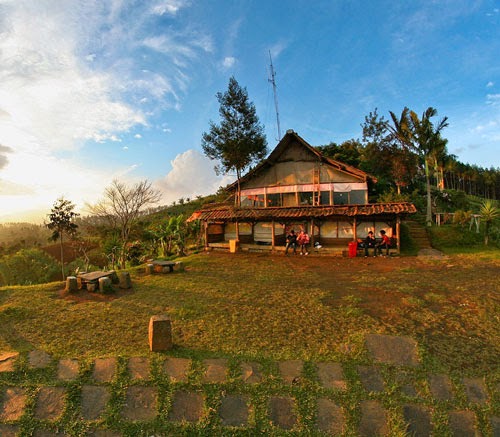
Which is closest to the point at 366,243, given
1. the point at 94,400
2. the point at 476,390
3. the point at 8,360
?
the point at 476,390

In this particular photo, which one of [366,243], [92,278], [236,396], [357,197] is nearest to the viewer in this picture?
[236,396]

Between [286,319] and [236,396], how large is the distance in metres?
2.75

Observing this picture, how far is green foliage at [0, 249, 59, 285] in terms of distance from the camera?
19.0 metres

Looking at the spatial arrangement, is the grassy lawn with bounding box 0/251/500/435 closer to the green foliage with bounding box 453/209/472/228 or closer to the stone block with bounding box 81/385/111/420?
the stone block with bounding box 81/385/111/420

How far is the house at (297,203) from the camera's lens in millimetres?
18578

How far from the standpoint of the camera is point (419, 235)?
19.5 metres

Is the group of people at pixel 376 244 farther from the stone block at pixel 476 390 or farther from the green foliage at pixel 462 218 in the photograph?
the stone block at pixel 476 390

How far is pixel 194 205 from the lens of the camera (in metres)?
47.0

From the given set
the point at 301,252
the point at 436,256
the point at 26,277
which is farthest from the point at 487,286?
the point at 26,277

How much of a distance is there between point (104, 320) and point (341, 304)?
6.02m

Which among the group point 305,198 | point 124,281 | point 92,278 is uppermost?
point 305,198

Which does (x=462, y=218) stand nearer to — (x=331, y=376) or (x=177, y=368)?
(x=331, y=376)

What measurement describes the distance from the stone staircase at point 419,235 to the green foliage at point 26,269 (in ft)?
81.7

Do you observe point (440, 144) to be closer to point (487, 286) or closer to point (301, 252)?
point (301, 252)
